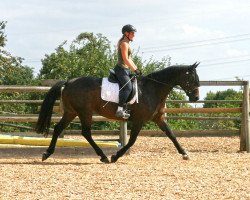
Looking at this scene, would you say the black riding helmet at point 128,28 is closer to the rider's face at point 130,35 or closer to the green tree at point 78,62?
the rider's face at point 130,35

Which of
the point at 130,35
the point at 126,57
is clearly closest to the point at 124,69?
the point at 126,57

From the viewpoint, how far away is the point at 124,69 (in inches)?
401

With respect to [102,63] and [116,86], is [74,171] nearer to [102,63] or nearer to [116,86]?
[116,86]

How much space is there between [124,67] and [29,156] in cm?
266

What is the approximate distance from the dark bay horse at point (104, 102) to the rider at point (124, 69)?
0.84 ft

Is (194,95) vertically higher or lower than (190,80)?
lower

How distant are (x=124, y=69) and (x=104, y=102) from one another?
716 mm

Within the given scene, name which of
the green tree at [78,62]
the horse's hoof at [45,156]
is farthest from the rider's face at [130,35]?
the green tree at [78,62]

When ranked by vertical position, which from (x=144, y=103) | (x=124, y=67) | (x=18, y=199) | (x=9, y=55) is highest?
(x=9, y=55)

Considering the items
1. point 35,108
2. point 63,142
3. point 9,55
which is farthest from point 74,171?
point 9,55

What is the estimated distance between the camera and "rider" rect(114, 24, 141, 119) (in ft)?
33.1

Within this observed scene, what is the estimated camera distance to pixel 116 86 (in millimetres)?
10258

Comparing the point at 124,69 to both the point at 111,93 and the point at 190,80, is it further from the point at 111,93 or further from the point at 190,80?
the point at 190,80

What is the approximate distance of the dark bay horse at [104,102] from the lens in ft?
33.9
